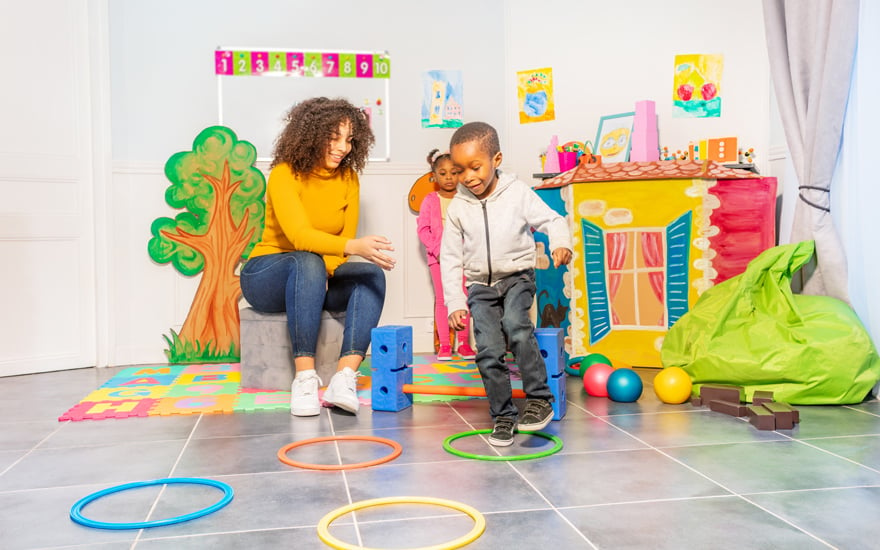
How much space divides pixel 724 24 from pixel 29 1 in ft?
11.3

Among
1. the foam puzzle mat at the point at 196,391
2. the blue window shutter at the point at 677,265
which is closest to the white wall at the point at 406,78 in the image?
the foam puzzle mat at the point at 196,391

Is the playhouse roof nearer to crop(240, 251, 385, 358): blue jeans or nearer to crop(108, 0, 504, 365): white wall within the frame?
crop(108, 0, 504, 365): white wall

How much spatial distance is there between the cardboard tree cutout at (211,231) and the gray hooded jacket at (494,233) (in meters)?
1.72

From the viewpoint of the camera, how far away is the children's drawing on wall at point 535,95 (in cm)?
411

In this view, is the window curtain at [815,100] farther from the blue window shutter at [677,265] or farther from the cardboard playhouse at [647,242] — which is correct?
the blue window shutter at [677,265]

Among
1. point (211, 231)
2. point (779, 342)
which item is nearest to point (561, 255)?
point (779, 342)

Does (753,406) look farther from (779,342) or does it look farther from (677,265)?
(677,265)

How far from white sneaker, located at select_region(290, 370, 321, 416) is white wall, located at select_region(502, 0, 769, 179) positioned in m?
1.96

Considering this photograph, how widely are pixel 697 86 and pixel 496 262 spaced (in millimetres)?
2071

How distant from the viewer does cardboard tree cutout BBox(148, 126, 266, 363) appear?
3.90 metres

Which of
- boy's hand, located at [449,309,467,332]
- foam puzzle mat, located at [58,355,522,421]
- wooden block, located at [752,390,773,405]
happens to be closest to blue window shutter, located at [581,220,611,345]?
foam puzzle mat, located at [58,355,522,421]

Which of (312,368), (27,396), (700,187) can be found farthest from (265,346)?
(700,187)

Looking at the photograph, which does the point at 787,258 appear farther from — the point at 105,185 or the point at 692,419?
the point at 105,185

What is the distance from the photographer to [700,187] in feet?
11.0
